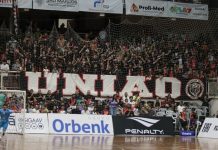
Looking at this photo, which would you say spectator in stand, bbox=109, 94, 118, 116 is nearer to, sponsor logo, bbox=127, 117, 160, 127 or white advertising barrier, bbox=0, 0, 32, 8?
sponsor logo, bbox=127, 117, 160, 127

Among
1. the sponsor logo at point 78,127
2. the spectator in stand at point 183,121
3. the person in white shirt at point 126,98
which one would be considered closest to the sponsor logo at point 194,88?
the spectator in stand at point 183,121

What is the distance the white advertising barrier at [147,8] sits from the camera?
3750 cm

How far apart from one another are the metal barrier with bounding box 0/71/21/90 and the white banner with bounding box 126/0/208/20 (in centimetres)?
954

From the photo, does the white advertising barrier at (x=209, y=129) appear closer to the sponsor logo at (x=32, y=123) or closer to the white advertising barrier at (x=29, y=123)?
the white advertising barrier at (x=29, y=123)

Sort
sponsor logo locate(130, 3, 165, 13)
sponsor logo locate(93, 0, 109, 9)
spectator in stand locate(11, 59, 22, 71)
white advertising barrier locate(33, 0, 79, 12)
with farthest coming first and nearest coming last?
sponsor logo locate(130, 3, 165, 13) → sponsor logo locate(93, 0, 109, 9) → white advertising barrier locate(33, 0, 79, 12) → spectator in stand locate(11, 59, 22, 71)

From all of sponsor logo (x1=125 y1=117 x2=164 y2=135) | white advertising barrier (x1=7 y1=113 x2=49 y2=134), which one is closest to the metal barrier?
white advertising barrier (x1=7 y1=113 x2=49 y2=134)

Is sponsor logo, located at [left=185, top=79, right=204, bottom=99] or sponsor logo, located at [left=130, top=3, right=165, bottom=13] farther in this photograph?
sponsor logo, located at [left=130, top=3, right=165, bottom=13]

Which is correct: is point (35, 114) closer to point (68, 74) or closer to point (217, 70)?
point (68, 74)

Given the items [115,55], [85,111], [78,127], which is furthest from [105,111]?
[115,55]

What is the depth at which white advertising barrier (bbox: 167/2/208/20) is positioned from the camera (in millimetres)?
38812

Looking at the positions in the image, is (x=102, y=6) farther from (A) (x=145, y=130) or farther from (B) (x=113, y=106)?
(A) (x=145, y=130)

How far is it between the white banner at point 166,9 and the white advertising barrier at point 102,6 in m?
0.67

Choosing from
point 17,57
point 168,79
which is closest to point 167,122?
point 168,79

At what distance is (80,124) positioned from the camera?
2991cm
